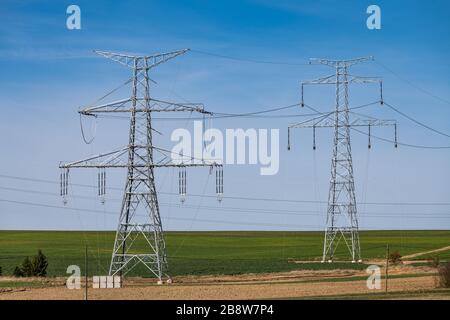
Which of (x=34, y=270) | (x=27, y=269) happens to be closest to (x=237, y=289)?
(x=34, y=270)

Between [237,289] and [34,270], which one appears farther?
[34,270]

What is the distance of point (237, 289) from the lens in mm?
49781

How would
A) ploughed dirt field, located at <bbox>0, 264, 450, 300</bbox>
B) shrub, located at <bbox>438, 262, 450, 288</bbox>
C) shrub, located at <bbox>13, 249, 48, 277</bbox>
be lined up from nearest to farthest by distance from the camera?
ploughed dirt field, located at <bbox>0, 264, 450, 300</bbox> < shrub, located at <bbox>438, 262, 450, 288</bbox> < shrub, located at <bbox>13, 249, 48, 277</bbox>

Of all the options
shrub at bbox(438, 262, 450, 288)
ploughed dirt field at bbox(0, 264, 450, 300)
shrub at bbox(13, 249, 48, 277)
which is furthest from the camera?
shrub at bbox(13, 249, 48, 277)

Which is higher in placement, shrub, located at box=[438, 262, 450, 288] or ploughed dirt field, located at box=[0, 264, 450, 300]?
shrub, located at box=[438, 262, 450, 288]

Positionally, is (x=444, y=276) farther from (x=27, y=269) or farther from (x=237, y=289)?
(x=27, y=269)

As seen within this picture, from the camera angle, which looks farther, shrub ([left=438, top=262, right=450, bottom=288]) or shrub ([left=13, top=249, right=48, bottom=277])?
shrub ([left=13, top=249, right=48, bottom=277])

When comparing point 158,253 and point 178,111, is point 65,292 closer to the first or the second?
point 158,253

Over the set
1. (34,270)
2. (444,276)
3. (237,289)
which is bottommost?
(34,270)

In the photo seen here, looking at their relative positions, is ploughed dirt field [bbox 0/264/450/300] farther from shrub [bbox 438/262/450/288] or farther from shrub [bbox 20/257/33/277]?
shrub [bbox 20/257/33/277]

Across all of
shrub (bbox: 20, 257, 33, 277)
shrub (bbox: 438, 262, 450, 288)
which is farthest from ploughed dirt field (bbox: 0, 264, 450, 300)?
shrub (bbox: 20, 257, 33, 277)

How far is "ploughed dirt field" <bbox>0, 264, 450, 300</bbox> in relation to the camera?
44.2 metres
